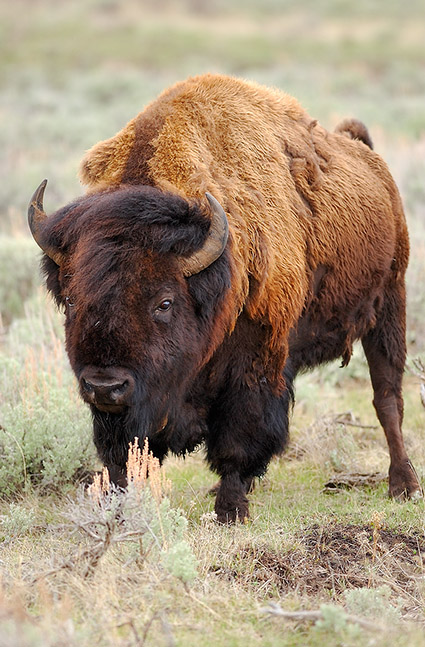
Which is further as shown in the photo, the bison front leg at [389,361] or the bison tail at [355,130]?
the bison tail at [355,130]

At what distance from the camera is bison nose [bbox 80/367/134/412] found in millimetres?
4027

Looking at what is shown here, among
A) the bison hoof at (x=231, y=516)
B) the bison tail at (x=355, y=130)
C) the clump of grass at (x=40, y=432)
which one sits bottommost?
the bison hoof at (x=231, y=516)

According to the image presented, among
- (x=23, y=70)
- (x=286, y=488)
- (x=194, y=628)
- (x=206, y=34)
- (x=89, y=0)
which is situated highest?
(x=89, y=0)

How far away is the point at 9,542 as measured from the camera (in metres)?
4.83

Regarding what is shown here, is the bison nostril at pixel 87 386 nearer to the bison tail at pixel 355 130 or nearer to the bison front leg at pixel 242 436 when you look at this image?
the bison front leg at pixel 242 436

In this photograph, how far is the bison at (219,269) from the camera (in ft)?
13.7

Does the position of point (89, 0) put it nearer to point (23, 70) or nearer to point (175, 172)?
point (23, 70)

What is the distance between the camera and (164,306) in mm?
4301

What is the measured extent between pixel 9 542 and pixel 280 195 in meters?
2.58

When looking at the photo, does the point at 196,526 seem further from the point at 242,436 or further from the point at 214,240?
the point at 214,240

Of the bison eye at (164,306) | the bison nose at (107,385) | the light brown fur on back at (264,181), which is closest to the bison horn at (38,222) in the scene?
the light brown fur on back at (264,181)

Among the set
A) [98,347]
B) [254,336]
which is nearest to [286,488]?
[254,336]

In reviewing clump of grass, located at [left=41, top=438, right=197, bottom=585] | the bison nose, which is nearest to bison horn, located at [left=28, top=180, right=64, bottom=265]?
the bison nose

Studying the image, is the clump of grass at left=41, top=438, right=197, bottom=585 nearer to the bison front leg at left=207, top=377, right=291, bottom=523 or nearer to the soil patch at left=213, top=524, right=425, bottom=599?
the soil patch at left=213, top=524, right=425, bottom=599
